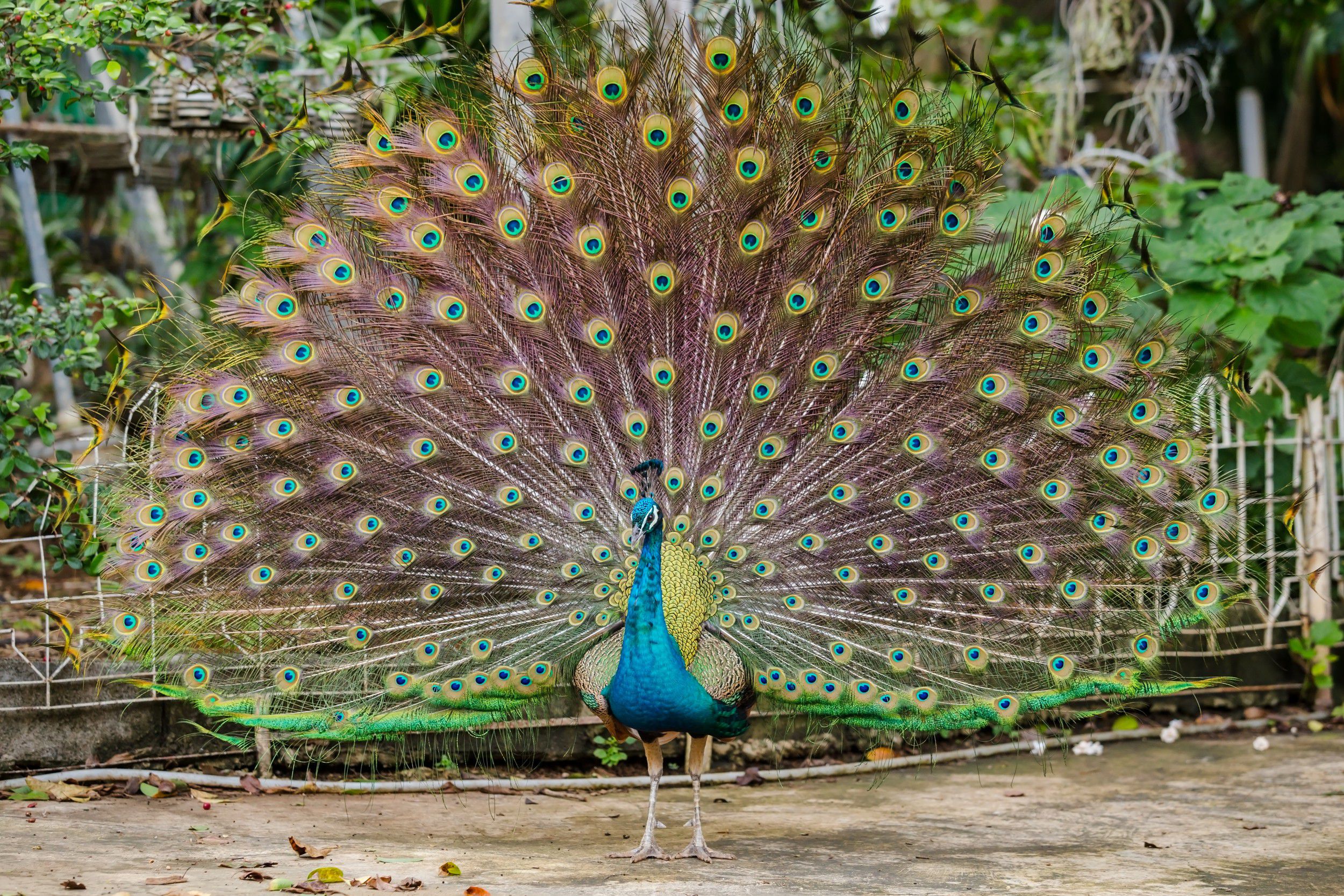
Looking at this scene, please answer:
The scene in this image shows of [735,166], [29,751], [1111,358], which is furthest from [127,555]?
[1111,358]

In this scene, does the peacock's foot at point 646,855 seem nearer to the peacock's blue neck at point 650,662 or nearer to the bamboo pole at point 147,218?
the peacock's blue neck at point 650,662

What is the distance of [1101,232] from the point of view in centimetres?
483

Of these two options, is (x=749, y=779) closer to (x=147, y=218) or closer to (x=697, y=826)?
(x=697, y=826)

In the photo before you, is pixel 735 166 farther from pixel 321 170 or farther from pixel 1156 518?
pixel 1156 518

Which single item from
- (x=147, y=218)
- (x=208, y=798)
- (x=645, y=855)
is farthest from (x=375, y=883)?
(x=147, y=218)

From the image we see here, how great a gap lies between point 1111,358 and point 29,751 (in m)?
4.44

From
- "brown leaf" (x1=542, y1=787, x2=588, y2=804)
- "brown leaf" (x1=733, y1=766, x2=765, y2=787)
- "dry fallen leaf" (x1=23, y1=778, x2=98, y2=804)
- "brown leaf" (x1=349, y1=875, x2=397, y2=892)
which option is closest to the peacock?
"brown leaf" (x1=349, y1=875, x2=397, y2=892)

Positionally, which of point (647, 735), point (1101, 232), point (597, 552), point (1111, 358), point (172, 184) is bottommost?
point (647, 735)

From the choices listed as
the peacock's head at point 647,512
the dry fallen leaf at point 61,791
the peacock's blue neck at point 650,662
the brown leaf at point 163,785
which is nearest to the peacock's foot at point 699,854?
the peacock's blue neck at point 650,662

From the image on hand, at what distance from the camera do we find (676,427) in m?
4.90

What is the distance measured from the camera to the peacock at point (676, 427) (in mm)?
4695

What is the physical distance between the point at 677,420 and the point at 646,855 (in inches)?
60.2

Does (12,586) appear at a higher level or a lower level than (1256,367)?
lower

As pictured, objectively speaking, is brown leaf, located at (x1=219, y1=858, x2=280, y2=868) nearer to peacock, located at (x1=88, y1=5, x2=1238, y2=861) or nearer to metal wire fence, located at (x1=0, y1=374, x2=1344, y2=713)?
peacock, located at (x1=88, y1=5, x2=1238, y2=861)
